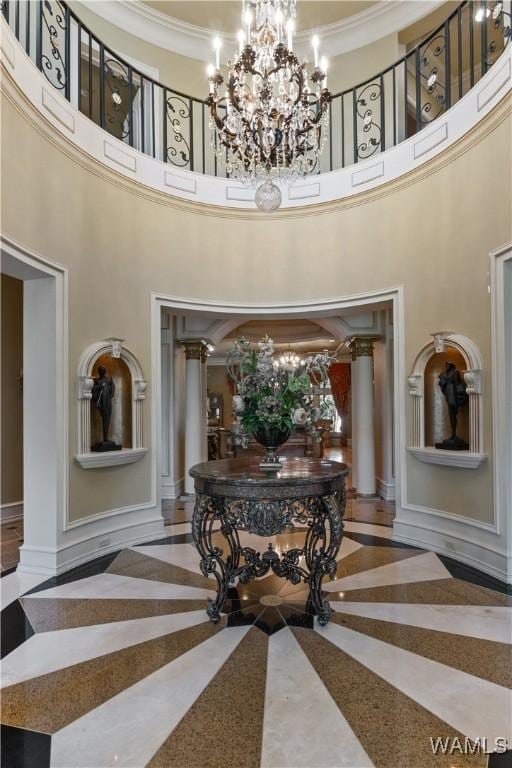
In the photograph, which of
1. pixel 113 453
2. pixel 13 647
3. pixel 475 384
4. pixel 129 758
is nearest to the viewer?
pixel 129 758

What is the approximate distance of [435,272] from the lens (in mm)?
4566

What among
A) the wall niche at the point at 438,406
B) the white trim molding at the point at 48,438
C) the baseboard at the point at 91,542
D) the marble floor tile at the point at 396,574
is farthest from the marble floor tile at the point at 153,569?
the wall niche at the point at 438,406

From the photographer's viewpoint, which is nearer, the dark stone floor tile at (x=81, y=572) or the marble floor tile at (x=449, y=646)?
the marble floor tile at (x=449, y=646)

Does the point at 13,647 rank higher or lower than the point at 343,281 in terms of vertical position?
lower

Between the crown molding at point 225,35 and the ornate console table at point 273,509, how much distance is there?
6.43 m

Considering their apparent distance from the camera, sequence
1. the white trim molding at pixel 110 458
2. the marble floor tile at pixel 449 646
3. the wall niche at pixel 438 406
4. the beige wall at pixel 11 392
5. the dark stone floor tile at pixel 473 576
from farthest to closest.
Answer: the beige wall at pixel 11 392, the wall niche at pixel 438 406, the white trim molding at pixel 110 458, the dark stone floor tile at pixel 473 576, the marble floor tile at pixel 449 646

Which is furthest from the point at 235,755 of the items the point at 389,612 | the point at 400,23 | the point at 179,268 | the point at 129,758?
the point at 400,23

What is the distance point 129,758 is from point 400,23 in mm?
8204

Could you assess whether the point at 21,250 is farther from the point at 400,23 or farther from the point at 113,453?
the point at 400,23

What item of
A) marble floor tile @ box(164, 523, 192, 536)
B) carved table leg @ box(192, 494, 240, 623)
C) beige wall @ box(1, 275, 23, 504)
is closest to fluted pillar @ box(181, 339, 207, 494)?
marble floor tile @ box(164, 523, 192, 536)

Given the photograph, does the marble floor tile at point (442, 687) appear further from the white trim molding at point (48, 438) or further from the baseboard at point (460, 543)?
the white trim molding at point (48, 438)

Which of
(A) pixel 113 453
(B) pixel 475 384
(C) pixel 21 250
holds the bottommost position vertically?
(A) pixel 113 453

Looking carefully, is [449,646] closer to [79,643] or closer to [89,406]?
[79,643]

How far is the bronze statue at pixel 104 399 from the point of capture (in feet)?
14.9
